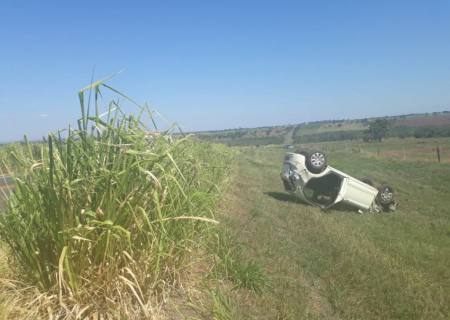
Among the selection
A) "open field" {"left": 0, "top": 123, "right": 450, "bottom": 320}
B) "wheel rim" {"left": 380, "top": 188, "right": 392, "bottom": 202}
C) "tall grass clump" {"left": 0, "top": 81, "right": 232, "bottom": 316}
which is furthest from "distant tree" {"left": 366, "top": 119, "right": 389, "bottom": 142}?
"tall grass clump" {"left": 0, "top": 81, "right": 232, "bottom": 316}

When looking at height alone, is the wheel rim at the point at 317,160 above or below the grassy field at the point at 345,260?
above

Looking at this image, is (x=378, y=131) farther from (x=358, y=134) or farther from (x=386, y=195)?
(x=386, y=195)

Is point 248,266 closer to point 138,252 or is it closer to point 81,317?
point 138,252

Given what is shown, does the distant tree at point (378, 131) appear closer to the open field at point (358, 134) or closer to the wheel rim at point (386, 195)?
the open field at point (358, 134)

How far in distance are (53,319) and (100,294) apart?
1.16ft

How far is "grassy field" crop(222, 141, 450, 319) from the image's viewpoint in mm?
4316

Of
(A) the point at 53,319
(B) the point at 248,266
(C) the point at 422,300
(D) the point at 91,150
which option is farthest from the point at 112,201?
(C) the point at 422,300

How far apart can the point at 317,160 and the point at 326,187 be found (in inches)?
37.2

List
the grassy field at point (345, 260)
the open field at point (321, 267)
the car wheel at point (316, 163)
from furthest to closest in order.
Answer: the car wheel at point (316, 163) < the grassy field at point (345, 260) < the open field at point (321, 267)

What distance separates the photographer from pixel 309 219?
352 inches

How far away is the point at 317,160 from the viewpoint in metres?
10.8

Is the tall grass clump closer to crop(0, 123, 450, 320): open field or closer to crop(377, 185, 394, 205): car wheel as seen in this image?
crop(0, 123, 450, 320): open field

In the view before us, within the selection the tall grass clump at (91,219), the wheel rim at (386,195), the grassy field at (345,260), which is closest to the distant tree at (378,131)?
the wheel rim at (386,195)

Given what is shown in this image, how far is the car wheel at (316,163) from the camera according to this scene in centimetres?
1073
